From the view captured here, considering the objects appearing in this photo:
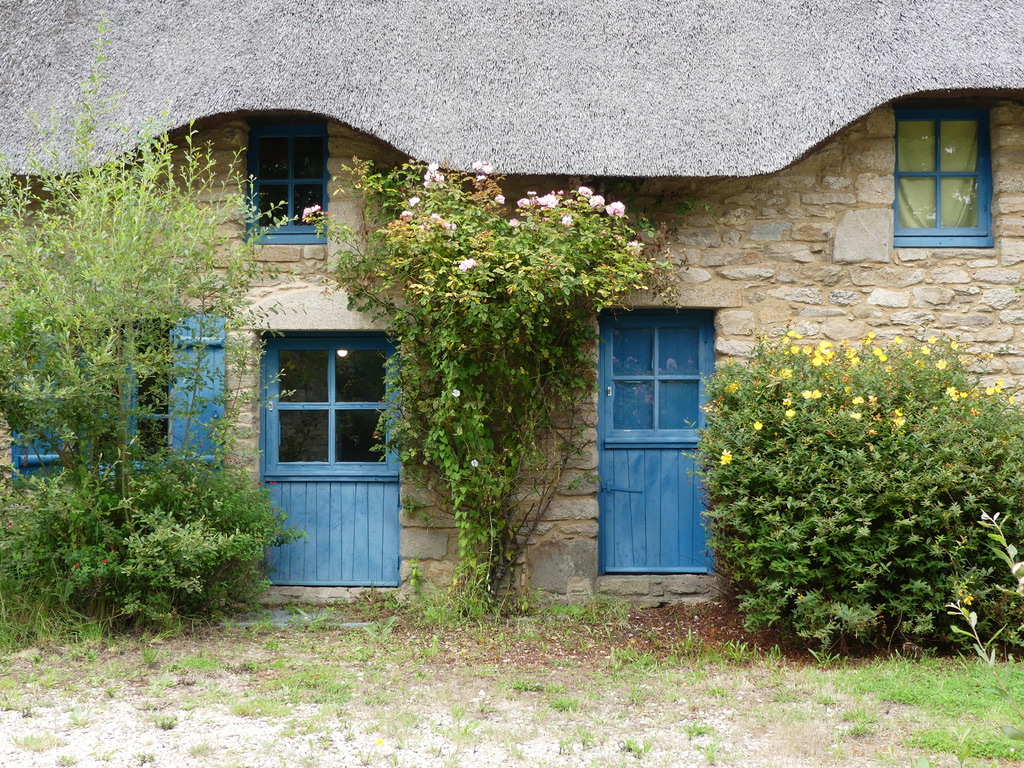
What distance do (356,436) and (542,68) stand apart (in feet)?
8.41

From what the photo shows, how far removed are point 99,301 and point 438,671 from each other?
2467 millimetres

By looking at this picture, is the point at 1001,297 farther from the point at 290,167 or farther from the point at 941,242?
the point at 290,167

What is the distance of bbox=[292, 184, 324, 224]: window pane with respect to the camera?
567 cm

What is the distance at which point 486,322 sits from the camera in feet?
16.0

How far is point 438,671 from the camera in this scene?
13.8 ft

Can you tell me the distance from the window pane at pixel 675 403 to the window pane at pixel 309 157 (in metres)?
2.58

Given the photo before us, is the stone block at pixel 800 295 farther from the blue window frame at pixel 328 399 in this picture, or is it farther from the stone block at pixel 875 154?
the blue window frame at pixel 328 399

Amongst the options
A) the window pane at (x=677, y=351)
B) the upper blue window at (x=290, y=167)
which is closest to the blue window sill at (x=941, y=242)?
the window pane at (x=677, y=351)

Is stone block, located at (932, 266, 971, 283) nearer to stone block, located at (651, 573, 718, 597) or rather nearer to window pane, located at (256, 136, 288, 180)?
stone block, located at (651, 573, 718, 597)

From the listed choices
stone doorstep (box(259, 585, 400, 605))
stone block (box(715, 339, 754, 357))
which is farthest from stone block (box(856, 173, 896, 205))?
stone doorstep (box(259, 585, 400, 605))

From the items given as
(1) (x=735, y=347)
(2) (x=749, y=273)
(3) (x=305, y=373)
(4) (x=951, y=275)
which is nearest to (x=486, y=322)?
(3) (x=305, y=373)

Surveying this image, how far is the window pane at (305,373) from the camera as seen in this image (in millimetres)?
5629

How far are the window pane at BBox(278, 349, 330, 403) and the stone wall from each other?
24 cm

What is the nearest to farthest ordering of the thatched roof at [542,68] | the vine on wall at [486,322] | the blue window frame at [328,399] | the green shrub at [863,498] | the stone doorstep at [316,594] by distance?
the green shrub at [863,498] < the vine on wall at [486,322] < the thatched roof at [542,68] < the stone doorstep at [316,594] < the blue window frame at [328,399]
